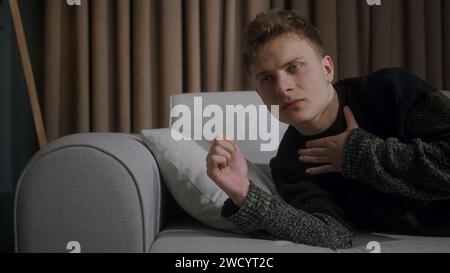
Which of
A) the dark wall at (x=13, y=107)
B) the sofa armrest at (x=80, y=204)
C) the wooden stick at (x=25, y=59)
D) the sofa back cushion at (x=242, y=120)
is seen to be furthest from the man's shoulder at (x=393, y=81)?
the dark wall at (x=13, y=107)

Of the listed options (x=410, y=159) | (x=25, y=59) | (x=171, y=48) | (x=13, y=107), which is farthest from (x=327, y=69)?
(x=13, y=107)

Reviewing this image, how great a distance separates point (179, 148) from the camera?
2.53 ft

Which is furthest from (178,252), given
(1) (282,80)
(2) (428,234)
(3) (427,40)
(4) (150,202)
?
(3) (427,40)

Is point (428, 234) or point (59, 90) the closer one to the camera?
point (428, 234)

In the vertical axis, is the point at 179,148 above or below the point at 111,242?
above

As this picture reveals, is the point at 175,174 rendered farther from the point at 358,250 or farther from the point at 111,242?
the point at 358,250

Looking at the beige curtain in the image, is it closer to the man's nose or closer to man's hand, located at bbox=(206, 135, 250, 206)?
the man's nose

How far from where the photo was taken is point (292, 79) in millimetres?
725

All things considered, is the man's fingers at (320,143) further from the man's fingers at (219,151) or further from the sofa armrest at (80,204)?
the sofa armrest at (80,204)

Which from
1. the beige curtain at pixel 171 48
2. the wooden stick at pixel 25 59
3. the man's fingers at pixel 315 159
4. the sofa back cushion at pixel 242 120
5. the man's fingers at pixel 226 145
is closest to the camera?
the man's fingers at pixel 226 145

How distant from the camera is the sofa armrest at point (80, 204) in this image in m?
0.61

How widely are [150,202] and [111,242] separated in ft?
0.27

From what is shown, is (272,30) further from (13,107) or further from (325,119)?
(13,107)

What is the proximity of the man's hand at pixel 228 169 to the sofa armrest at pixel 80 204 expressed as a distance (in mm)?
110
